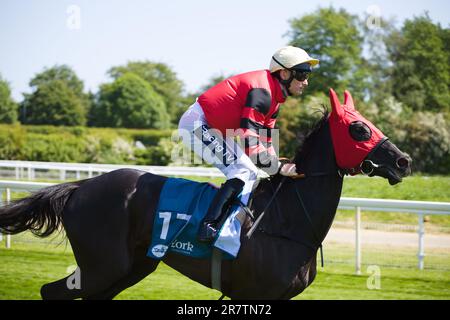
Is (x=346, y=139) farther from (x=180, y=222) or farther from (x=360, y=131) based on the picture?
(x=180, y=222)

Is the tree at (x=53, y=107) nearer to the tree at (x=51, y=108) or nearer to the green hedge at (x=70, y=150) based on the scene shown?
the tree at (x=51, y=108)

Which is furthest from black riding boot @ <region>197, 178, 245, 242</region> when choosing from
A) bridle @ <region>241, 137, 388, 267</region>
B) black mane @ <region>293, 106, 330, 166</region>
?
black mane @ <region>293, 106, 330, 166</region>

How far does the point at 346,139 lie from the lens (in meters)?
3.96

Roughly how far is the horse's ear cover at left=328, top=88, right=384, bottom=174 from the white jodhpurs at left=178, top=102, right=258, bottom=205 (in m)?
0.60

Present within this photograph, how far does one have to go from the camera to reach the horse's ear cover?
12.8 feet

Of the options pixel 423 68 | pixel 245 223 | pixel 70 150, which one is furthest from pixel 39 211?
pixel 423 68

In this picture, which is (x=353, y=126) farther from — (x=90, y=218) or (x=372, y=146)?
(x=90, y=218)

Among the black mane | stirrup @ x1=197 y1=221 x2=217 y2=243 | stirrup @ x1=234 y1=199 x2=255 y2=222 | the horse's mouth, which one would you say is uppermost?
the black mane

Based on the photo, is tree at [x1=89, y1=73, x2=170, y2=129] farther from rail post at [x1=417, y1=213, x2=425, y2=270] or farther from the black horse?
the black horse

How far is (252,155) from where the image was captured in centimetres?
388

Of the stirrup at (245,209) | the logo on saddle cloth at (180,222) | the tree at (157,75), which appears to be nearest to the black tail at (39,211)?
the logo on saddle cloth at (180,222)

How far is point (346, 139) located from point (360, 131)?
0.11 metres

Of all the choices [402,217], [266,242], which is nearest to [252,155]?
[266,242]

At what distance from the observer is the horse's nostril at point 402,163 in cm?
387
